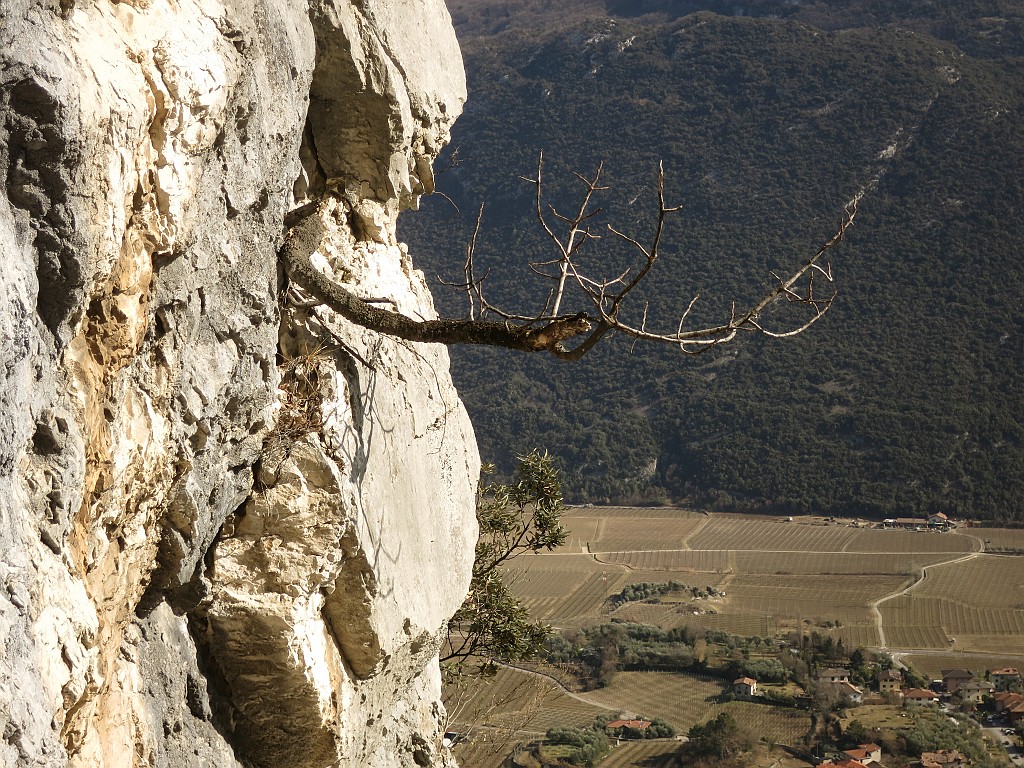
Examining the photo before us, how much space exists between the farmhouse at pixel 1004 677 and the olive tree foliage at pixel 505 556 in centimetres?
3370

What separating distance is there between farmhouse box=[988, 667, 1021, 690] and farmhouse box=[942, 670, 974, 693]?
87 cm

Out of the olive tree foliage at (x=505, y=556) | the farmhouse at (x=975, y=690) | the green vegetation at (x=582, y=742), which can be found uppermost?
the olive tree foliage at (x=505, y=556)

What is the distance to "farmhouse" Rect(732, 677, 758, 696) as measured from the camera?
1630 inches

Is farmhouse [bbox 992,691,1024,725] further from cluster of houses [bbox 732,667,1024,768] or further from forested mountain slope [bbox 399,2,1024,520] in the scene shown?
forested mountain slope [bbox 399,2,1024,520]

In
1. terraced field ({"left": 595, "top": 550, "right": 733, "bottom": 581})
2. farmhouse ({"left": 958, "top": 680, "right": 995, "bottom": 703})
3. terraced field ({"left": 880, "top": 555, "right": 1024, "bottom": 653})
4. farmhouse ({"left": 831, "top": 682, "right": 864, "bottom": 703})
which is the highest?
terraced field ({"left": 595, "top": 550, "right": 733, "bottom": 581})

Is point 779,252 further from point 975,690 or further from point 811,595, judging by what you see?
point 975,690

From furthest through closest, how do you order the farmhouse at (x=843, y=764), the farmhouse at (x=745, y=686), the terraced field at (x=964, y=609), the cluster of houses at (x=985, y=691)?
the terraced field at (x=964, y=609) → the farmhouse at (x=745, y=686) → the cluster of houses at (x=985, y=691) → the farmhouse at (x=843, y=764)

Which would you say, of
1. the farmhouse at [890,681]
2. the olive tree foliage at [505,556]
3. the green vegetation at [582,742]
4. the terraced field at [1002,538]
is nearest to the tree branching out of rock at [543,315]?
the olive tree foliage at [505,556]

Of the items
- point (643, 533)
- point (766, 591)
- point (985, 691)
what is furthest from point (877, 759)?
point (643, 533)

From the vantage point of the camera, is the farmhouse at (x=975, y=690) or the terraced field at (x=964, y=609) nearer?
the farmhouse at (x=975, y=690)

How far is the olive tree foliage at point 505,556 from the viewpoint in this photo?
1129cm

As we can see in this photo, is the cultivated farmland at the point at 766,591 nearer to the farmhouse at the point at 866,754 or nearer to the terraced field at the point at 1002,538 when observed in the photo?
the terraced field at the point at 1002,538

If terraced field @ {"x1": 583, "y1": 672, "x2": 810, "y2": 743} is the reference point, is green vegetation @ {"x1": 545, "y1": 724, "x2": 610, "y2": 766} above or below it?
above

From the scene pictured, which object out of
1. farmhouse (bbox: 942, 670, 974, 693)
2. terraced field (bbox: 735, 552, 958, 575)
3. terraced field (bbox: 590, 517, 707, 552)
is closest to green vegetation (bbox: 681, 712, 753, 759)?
farmhouse (bbox: 942, 670, 974, 693)
